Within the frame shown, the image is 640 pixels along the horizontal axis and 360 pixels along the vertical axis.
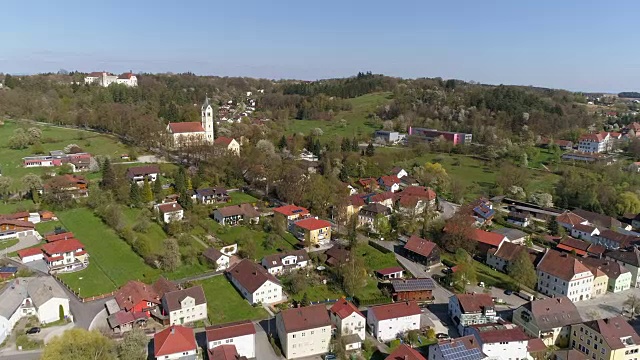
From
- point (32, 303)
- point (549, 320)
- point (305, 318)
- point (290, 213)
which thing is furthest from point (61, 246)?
point (549, 320)

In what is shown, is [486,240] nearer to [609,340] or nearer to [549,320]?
[549,320]


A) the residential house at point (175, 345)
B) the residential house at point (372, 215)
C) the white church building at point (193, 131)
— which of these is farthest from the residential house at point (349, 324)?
the white church building at point (193, 131)

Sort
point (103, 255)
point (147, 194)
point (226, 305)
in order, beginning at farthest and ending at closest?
point (147, 194) → point (103, 255) → point (226, 305)

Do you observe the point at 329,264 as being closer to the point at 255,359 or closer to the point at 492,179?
the point at 255,359

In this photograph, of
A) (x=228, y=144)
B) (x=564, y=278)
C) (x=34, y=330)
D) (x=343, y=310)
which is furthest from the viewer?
(x=228, y=144)

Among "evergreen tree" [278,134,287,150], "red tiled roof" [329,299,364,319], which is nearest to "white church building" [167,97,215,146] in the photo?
→ "evergreen tree" [278,134,287,150]

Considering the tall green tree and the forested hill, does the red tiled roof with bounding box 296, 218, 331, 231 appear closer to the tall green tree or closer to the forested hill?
the tall green tree

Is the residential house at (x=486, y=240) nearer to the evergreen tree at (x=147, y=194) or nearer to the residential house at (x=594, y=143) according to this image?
the evergreen tree at (x=147, y=194)

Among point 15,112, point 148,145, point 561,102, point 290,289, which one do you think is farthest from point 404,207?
point 561,102
